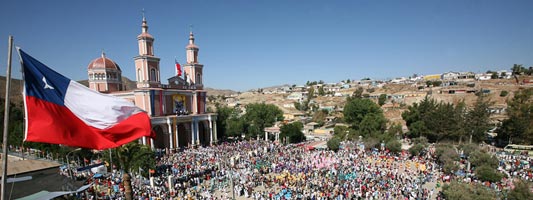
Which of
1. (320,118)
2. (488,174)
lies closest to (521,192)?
(488,174)

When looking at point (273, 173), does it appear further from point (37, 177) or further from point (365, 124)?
point (365, 124)

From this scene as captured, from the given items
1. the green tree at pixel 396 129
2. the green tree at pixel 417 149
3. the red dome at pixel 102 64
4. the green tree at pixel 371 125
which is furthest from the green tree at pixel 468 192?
the red dome at pixel 102 64

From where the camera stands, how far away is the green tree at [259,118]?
150 feet

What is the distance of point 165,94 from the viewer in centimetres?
3559

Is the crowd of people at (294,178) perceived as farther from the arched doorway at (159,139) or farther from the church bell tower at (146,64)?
the church bell tower at (146,64)

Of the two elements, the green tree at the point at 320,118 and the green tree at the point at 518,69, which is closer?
the green tree at the point at 320,118

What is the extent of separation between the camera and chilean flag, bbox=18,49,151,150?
17.5 ft

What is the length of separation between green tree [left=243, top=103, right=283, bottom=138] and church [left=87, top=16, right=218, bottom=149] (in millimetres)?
Answer: 7210

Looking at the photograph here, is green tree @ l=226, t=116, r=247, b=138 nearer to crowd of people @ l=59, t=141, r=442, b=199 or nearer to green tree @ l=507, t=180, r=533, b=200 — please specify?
crowd of people @ l=59, t=141, r=442, b=199

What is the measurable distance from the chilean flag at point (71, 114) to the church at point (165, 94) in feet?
86.3

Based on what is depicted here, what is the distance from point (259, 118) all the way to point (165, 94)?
1735 centimetres

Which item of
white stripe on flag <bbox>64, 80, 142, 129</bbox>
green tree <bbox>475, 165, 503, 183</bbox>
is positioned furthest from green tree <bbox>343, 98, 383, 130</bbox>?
white stripe on flag <bbox>64, 80, 142, 129</bbox>

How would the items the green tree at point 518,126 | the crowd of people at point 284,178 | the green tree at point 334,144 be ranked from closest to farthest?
the crowd of people at point 284,178
the green tree at point 518,126
the green tree at point 334,144

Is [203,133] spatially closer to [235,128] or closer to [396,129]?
[235,128]
